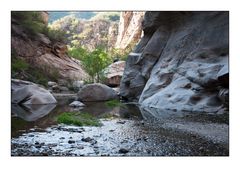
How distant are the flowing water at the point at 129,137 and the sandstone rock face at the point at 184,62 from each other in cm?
142

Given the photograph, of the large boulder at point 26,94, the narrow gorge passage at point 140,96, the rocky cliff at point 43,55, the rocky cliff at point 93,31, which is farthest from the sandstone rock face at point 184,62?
the rocky cliff at point 93,31

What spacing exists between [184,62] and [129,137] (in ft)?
22.9

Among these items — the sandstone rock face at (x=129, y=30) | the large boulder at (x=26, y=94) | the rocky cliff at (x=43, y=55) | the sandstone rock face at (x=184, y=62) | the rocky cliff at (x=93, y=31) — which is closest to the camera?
the sandstone rock face at (x=184, y=62)

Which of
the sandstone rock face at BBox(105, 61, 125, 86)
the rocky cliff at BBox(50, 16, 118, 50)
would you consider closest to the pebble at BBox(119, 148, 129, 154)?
the sandstone rock face at BBox(105, 61, 125, 86)

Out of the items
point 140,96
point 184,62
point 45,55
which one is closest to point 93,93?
point 140,96

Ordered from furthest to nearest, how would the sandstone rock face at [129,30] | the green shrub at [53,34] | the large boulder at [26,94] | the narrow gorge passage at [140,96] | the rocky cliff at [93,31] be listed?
the rocky cliff at [93,31]
the sandstone rock face at [129,30]
the green shrub at [53,34]
the large boulder at [26,94]
the narrow gorge passage at [140,96]

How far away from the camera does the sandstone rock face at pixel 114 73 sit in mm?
26172

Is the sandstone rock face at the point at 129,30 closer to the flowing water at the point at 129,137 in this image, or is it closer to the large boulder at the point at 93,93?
the large boulder at the point at 93,93

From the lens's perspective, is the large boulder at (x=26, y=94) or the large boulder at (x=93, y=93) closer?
the large boulder at (x=26, y=94)

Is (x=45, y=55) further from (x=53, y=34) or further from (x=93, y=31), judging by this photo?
(x=93, y=31)

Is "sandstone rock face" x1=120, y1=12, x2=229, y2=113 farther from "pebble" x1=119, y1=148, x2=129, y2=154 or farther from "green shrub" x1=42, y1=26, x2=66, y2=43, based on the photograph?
"green shrub" x1=42, y1=26, x2=66, y2=43
